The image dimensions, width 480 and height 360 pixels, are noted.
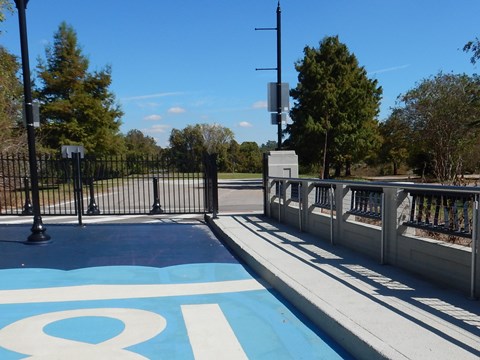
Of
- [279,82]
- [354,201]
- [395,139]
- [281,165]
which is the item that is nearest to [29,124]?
[281,165]

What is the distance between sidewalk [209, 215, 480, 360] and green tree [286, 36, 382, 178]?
78.7 ft

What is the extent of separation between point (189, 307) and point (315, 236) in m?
3.94

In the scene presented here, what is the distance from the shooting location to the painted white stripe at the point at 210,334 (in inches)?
137

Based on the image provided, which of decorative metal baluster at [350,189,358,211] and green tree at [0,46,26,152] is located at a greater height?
green tree at [0,46,26,152]

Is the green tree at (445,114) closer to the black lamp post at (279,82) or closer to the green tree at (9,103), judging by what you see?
the black lamp post at (279,82)

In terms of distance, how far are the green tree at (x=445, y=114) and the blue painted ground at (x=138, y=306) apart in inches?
948

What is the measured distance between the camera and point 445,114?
28.6m

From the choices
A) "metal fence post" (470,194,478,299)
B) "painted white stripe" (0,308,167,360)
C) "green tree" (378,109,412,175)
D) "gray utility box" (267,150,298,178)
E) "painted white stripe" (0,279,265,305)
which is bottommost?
"painted white stripe" (0,279,265,305)

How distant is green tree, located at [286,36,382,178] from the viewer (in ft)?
97.2

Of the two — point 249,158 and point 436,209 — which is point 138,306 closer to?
point 436,209

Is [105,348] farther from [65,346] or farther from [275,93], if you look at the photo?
[275,93]

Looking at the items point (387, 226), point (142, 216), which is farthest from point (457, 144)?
point (387, 226)

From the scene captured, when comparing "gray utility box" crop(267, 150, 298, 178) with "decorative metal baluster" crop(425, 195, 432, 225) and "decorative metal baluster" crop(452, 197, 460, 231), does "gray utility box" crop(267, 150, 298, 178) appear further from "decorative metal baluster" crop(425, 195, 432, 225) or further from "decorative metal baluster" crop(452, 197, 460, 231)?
"decorative metal baluster" crop(452, 197, 460, 231)

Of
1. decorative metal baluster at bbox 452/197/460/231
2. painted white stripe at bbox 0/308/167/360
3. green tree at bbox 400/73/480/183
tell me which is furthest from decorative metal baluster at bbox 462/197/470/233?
green tree at bbox 400/73/480/183
